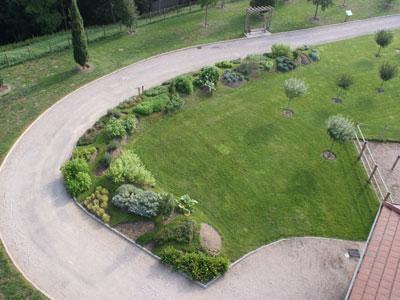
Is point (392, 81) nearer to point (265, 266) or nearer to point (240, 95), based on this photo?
point (240, 95)

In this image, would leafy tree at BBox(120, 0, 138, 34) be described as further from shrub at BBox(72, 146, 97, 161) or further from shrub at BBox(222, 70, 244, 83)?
shrub at BBox(72, 146, 97, 161)

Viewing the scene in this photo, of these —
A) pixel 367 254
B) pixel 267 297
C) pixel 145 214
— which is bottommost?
pixel 267 297

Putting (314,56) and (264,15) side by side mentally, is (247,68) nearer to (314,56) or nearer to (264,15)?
(314,56)

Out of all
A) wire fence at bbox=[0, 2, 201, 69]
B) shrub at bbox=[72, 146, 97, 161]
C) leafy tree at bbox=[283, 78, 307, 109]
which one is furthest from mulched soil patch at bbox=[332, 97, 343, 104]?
wire fence at bbox=[0, 2, 201, 69]

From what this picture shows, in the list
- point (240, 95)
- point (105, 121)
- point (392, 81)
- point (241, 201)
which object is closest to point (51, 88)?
point (105, 121)

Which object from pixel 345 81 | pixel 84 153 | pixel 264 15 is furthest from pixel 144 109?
pixel 264 15
